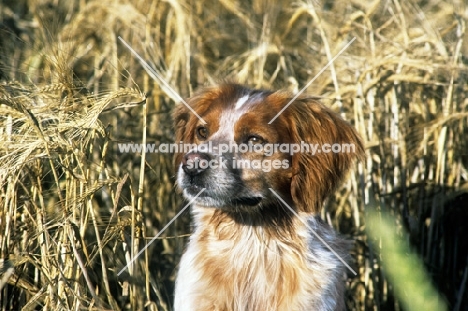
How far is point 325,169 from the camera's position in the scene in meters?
3.31

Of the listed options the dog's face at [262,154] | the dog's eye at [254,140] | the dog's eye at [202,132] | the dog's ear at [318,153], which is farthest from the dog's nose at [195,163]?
the dog's ear at [318,153]

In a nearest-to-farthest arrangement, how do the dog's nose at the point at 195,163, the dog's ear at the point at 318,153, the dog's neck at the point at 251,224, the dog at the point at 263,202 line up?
the dog's nose at the point at 195,163, the dog at the point at 263,202, the dog's ear at the point at 318,153, the dog's neck at the point at 251,224

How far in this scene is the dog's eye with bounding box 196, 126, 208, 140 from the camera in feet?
11.2

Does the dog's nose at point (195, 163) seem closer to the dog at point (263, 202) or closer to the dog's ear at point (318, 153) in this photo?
the dog at point (263, 202)

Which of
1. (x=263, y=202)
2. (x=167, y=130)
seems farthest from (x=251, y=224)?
(x=167, y=130)

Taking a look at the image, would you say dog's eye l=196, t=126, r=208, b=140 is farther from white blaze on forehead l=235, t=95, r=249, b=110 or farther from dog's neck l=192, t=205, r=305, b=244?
dog's neck l=192, t=205, r=305, b=244

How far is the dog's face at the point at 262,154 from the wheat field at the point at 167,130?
41 centimetres

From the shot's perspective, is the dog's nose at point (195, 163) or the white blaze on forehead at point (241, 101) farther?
the white blaze on forehead at point (241, 101)

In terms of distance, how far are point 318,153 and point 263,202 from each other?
390 mm

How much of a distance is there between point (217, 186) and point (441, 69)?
2.26 m

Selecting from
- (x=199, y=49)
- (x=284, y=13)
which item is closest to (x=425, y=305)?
(x=199, y=49)

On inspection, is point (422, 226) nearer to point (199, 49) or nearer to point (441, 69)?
point (441, 69)

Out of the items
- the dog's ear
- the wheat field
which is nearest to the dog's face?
the dog's ear

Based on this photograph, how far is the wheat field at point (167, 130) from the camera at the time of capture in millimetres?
3154
